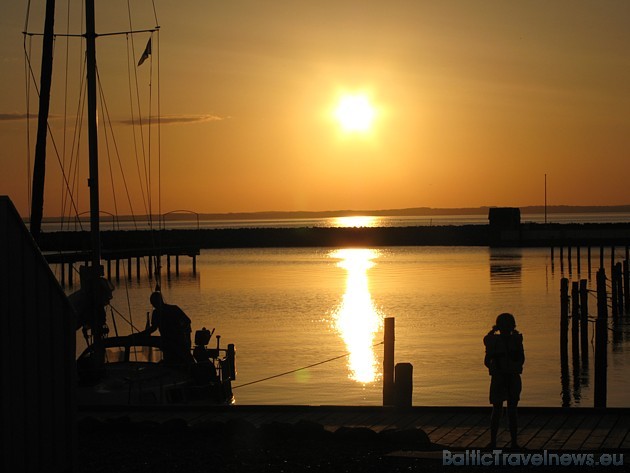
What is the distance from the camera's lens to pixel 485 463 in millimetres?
11766

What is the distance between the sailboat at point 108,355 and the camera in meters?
20.3

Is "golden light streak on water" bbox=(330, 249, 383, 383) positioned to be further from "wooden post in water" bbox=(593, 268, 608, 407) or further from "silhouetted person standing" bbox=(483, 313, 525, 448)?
"silhouetted person standing" bbox=(483, 313, 525, 448)

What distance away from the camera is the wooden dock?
12680mm

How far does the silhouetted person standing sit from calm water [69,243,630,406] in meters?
13.8

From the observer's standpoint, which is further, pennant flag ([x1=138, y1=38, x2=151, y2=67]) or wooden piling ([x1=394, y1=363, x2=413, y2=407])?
pennant flag ([x1=138, y1=38, x2=151, y2=67])

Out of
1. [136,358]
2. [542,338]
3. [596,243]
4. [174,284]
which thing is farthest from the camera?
[596,243]

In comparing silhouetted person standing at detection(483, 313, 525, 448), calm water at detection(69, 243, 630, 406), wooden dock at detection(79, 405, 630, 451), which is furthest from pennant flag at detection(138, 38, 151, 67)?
silhouetted person standing at detection(483, 313, 525, 448)

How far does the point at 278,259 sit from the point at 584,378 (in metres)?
97.0

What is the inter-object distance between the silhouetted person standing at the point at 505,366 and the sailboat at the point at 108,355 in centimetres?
924

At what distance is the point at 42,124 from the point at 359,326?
28299 millimetres

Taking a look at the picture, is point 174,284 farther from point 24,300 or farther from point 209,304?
point 24,300

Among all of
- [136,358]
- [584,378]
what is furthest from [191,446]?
[584,378]

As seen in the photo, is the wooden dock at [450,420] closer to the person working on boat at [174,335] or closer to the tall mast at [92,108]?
the person working on boat at [174,335]

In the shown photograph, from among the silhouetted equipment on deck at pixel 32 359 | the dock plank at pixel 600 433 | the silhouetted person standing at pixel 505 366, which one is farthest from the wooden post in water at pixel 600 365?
the silhouetted equipment on deck at pixel 32 359
